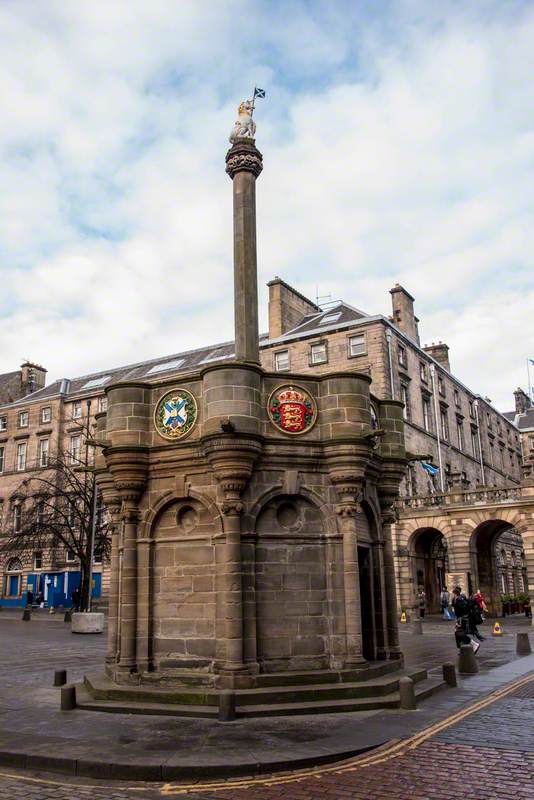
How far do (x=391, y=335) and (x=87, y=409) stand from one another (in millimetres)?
30810

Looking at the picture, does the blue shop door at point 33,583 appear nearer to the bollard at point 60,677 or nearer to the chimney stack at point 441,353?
the chimney stack at point 441,353

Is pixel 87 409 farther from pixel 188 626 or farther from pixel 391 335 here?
pixel 188 626

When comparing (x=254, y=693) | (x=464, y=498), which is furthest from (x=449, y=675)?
(x=464, y=498)

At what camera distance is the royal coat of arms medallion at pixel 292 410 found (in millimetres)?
14328

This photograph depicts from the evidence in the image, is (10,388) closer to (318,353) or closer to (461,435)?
(318,353)

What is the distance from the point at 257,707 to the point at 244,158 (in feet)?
37.9

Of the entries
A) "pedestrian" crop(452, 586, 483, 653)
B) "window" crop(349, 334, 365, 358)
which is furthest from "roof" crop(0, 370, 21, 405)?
"pedestrian" crop(452, 586, 483, 653)

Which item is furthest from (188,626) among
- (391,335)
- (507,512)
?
(391,335)

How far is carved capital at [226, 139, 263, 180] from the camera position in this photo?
1630 cm

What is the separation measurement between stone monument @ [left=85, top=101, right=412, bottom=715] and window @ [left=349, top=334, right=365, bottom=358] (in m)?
36.7

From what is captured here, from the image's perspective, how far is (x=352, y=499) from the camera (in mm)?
14078

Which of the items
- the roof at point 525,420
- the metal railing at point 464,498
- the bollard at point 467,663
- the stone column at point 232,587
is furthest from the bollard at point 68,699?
the roof at point 525,420

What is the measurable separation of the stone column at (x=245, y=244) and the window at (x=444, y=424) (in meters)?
45.8

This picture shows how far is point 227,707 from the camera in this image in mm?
11547
